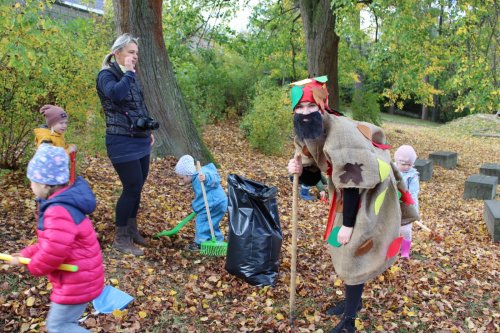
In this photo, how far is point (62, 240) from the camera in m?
2.45

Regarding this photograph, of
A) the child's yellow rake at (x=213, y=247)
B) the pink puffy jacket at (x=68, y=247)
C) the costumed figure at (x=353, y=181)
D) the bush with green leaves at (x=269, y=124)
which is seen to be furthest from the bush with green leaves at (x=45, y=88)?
the bush with green leaves at (x=269, y=124)

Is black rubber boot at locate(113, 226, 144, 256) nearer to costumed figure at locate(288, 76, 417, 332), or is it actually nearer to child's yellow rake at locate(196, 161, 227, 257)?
child's yellow rake at locate(196, 161, 227, 257)

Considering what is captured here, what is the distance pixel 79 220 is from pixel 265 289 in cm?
213

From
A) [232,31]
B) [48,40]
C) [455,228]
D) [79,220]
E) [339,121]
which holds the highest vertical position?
[232,31]

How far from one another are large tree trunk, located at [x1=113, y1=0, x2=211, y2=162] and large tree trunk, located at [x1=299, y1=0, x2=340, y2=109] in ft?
17.8

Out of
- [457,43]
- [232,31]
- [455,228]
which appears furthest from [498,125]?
[455,228]

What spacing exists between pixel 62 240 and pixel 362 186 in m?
1.74

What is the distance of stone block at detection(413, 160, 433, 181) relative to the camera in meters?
10.0

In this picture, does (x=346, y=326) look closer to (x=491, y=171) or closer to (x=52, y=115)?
(x=52, y=115)

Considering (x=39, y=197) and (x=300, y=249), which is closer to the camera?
(x=39, y=197)

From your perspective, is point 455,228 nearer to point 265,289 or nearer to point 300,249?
point 300,249

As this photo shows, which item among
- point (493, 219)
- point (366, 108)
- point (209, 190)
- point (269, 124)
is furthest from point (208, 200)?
point (366, 108)

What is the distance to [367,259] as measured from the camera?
3.20 m

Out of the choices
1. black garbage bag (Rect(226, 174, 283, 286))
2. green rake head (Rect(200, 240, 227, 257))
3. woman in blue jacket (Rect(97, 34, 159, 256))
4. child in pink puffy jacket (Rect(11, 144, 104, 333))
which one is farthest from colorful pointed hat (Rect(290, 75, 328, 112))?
green rake head (Rect(200, 240, 227, 257))
